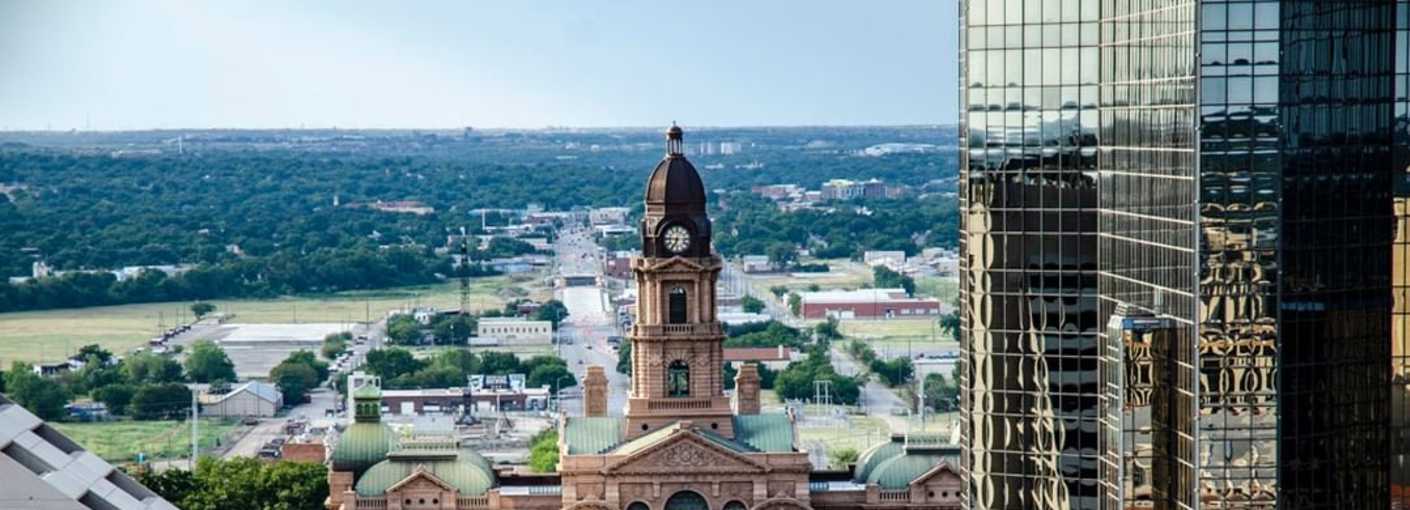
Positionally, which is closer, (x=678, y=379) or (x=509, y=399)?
(x=678, y=379)

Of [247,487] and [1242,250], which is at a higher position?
[1242,250]

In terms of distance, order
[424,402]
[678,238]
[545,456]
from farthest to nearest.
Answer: [424,402]
[545,456]
[678,238]

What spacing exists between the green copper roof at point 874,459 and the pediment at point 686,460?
143 inches

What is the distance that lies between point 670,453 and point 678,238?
20.0 ft

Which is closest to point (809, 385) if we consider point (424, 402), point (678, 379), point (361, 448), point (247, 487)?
point (424, 402)

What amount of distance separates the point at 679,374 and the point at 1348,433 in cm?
4598

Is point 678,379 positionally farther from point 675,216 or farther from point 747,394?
point 747,394

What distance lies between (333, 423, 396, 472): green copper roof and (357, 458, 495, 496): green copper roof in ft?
6.10

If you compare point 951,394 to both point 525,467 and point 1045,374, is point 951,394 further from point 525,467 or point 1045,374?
point 1045,374

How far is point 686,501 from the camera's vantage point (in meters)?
93.1

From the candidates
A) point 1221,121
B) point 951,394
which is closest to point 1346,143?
point 1221,121

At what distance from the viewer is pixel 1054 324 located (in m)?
56.4

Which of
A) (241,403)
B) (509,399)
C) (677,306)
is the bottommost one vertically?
(509,399)

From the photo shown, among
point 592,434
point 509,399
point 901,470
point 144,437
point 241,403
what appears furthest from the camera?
point 509,399
